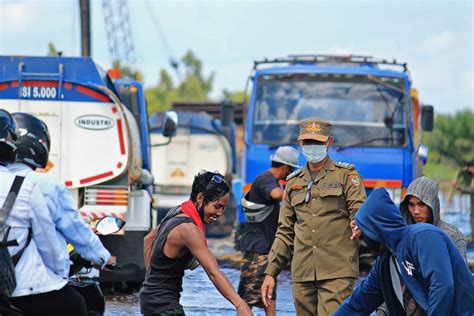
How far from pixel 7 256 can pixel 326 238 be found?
9.36 feet

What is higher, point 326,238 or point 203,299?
point 326,238

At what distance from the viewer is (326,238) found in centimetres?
701

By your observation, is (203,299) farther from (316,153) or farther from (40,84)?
(316,153)

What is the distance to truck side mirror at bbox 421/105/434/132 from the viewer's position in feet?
49.1

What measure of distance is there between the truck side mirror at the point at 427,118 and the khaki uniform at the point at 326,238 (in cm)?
806

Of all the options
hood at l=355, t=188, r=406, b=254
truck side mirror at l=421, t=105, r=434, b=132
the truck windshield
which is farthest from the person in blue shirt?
truck side mirror at l=421, t=105, r=434, b=132

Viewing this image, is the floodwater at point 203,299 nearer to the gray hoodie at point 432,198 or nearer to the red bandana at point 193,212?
the gray hoodie at point 432,198

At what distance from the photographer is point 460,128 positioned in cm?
4875

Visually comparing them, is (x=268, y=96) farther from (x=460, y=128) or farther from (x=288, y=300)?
(x=460, y=128)

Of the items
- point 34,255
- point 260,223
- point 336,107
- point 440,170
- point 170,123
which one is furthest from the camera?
point 440,170

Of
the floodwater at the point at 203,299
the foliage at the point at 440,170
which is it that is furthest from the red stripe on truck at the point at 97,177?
the foliage at the point at 440,170

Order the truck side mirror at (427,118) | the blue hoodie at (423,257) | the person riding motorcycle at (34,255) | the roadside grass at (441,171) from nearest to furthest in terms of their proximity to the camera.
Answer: the person riding motorcycle at (34,255)
the blue hoodie at (423,257)
the truck side mirror at (427,118)
the roadside grass at (441,171)

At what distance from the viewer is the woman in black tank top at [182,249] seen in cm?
544

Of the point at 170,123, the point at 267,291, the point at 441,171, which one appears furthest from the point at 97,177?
the point at 441,171
